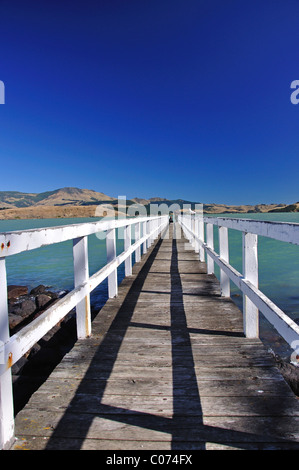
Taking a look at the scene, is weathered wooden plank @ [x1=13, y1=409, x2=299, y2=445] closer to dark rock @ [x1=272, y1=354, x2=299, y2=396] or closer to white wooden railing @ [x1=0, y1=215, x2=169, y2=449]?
white wooden railing @ [x1=0, y1=215, x2=169, y2=449]

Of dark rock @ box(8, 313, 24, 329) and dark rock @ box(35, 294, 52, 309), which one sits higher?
dark rock @ box(35, 294, 52, 309)

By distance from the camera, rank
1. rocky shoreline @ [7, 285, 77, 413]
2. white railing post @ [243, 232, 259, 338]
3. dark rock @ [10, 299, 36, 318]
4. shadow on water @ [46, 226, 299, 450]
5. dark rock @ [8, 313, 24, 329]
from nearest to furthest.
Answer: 1. shadow on water @ [46, 226, 299, 450]
2. white railing post @ [243, 232, 259, 338]
3. rocky shoreline @ [7, 285, 77, 413]
4. dark rock @ [8, 313, 24, 329]
5. dark rock @ [10, 299, 36, 318]

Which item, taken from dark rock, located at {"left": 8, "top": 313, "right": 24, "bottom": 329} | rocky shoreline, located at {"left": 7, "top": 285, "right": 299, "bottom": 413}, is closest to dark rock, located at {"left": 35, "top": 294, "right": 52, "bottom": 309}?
rocky shoreline, located at {"left": 7, "top": 285, "right": 299, "bottom": 413}

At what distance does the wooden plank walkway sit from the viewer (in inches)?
66.1

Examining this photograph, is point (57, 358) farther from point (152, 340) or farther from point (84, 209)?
point (84, 209)

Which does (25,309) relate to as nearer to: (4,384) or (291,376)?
(291,376)

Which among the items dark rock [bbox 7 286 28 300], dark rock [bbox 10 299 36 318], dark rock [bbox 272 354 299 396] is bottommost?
dark rock [bbox 7 286 28 300]

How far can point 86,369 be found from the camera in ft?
8.12

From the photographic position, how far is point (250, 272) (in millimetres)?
2836

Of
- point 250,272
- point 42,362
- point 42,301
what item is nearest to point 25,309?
point 42,301

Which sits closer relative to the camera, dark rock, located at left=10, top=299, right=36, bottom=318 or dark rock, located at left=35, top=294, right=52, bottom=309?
dark rock, located at left=10, top=299, right=36, bottom=318

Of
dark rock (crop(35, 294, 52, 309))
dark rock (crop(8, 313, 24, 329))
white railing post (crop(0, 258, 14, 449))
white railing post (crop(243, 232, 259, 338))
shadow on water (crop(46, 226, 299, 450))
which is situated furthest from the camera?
dark rock (crop(35, 294, 52, 309))

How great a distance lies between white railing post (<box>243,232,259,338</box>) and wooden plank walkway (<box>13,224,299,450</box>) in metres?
0.15
